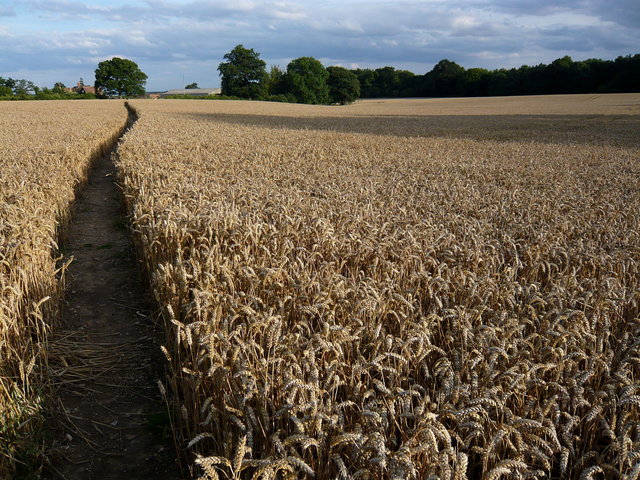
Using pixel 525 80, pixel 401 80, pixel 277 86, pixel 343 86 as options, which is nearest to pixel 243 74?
pixel 277 86

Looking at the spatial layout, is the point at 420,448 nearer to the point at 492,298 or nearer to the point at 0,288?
the point at 492,298

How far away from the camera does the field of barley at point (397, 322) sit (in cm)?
216

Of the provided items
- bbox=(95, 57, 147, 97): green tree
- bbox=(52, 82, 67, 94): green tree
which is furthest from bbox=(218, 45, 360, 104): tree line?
bbox=(52, 82, 67, 94): green tree

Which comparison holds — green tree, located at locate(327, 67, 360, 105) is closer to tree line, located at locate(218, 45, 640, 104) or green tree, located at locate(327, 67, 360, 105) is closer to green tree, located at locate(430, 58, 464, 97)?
tree line, located at locate(218, 45, 640, 104)

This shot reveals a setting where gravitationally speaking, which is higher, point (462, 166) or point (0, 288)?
point (462, 166)

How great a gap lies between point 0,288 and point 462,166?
991cm

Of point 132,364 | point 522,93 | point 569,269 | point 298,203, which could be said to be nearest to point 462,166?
point 298,203

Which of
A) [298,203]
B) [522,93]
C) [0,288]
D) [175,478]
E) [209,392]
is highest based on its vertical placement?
[522,93]

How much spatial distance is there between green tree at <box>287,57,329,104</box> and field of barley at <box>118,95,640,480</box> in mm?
95478

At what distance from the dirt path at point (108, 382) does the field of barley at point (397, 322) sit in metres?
0.30

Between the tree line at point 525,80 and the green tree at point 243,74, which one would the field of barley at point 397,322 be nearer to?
the tree line at point 525,80

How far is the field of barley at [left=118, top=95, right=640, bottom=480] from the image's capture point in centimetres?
216

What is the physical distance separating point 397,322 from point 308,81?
342 feet

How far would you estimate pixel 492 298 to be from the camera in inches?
143
